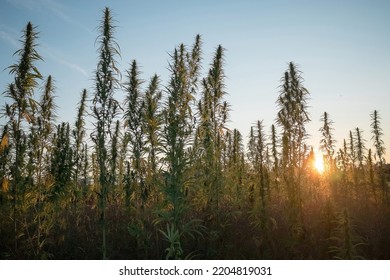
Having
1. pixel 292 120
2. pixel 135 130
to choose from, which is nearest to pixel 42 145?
pixel 135 130

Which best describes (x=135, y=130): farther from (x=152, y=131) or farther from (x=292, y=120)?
(x=292, y=120)

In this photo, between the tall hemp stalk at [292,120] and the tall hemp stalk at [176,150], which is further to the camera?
the tall hemp stalk at [292,120]

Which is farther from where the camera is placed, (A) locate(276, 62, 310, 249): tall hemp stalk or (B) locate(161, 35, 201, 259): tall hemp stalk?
(A) locate(276, 62, 310, 249): tall hemp stalk

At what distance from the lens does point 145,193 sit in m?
9.23

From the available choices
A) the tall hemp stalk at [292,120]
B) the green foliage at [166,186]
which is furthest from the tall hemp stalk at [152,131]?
the tall hemp stalk at [292,120]

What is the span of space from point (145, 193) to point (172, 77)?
13.0 ft

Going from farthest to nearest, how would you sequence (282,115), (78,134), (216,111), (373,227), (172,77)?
(78,134) → (282,115) → (373,227) → (216,111) → (172,77)

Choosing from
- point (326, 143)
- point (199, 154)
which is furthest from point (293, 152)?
point (326, 143)

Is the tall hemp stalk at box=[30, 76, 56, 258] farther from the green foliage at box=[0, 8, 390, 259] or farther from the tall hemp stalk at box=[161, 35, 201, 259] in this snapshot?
the tall hemp stalk at box=[161, 35, 201, 259]

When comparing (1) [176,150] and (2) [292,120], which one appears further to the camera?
(2) [292,120]

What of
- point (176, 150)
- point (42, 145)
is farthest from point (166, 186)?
point (42, 145)

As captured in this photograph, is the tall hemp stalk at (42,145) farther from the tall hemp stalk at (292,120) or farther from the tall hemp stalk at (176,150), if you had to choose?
the tall hemp stalk at (292,120)

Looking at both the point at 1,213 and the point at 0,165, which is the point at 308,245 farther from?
the point at 0,165

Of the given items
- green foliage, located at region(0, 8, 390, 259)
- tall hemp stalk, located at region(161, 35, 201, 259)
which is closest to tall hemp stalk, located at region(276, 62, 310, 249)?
green foliage, located at region(0, 8, 390, 259)
